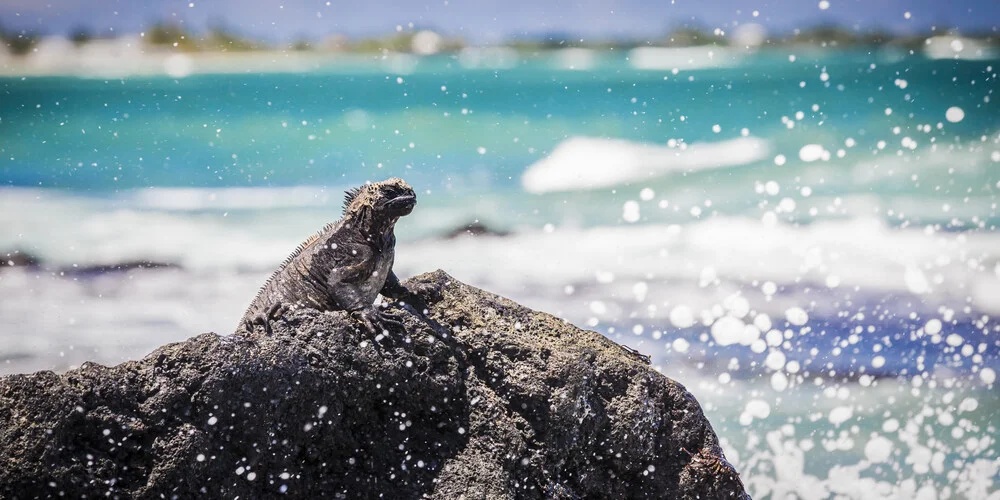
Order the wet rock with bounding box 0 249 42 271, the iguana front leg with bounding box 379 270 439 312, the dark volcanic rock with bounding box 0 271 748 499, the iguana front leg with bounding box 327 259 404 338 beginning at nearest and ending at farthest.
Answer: the dark volcanic rock with bounding box 0 271 748 499
the iguana front leg with bounding box 327 259 404 338
the iguana front leg with bounding box 379 270 439 312
the wet rock with bounding box 0 249 42 271

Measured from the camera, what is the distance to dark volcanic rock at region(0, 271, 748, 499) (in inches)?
148

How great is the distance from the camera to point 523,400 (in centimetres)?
436

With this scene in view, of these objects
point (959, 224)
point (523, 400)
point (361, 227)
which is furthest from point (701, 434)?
point (959, 224)

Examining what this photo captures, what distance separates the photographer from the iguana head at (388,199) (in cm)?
468

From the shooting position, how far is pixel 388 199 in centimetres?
468

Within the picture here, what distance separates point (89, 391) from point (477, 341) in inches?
72.0

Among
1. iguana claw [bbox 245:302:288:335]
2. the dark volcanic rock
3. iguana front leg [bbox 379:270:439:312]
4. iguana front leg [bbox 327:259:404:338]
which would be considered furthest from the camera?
iguana front leg [bbox 379:270:439:312]

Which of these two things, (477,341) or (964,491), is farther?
(964,491)

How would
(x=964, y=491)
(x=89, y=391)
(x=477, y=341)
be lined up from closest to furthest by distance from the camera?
(x=89, y=391)
(x=477, y=341)
(x=964, y=491)

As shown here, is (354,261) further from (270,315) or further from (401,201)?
(270,315)

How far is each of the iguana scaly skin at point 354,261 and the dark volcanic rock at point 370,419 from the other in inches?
12.6

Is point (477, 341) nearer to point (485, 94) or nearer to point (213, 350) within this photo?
point (213, 350)

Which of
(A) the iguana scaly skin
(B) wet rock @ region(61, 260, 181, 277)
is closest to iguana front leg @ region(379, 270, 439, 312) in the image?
(A) the iguana scaly skin

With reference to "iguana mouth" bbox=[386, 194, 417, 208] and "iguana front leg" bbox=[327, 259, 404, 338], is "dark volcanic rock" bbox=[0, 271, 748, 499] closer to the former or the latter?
"iguana front leg" bbox=[327, 259, 404, 338]
